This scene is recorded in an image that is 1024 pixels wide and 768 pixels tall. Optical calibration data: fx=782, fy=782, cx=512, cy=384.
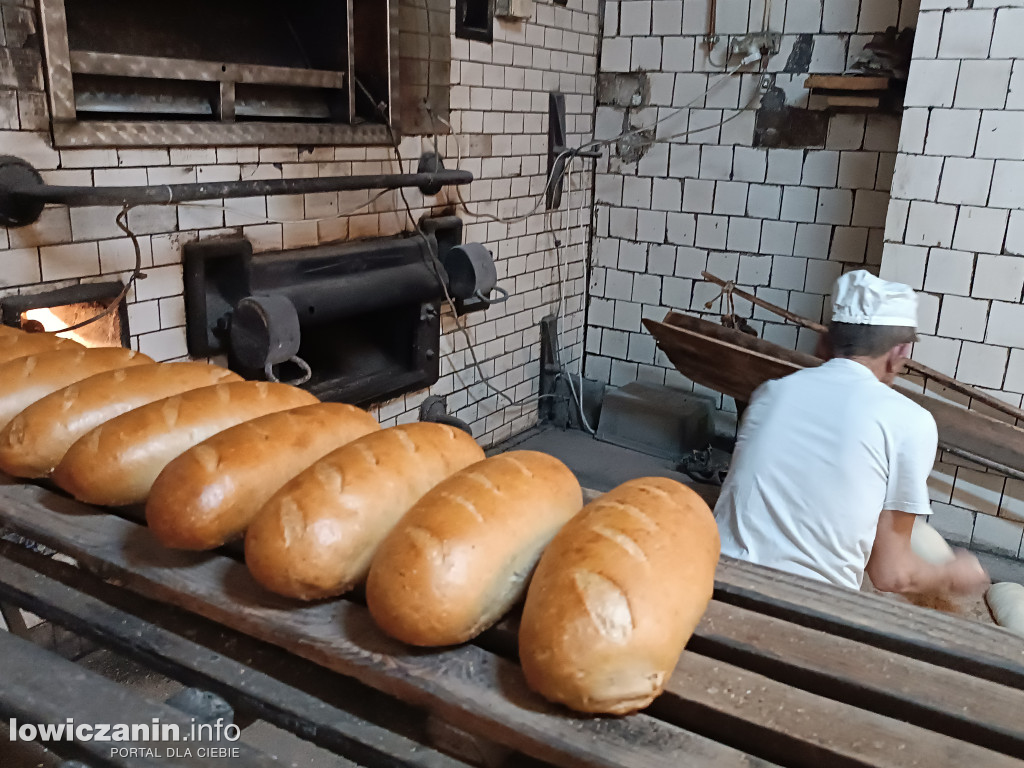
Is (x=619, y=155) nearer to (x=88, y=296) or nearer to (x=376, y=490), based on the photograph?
(x=88, y=296)

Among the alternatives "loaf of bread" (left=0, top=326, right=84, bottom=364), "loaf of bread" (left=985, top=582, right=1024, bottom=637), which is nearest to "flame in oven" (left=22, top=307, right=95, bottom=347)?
"loaf of bread" (left=0, top=326, right=84, bottom=364)

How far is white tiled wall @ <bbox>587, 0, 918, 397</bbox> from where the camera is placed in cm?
414

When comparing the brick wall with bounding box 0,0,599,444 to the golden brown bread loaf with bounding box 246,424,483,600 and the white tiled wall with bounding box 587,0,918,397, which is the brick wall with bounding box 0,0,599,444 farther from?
the golden brown bread loaf with bounding box 246,424,483,600

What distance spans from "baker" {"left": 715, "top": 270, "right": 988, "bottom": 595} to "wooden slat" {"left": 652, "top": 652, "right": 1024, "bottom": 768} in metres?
1.10

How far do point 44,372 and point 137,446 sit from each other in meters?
0.40

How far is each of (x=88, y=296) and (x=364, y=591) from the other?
1737 millimetres

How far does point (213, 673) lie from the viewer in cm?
102

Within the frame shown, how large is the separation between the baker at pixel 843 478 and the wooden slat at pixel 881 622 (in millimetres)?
819

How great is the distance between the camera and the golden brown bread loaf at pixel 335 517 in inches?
40.9

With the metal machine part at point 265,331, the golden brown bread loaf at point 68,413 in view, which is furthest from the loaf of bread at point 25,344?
the metal machine part at point 265,331

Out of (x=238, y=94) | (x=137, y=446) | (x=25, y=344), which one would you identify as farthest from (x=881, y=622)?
(x=238, y=94)

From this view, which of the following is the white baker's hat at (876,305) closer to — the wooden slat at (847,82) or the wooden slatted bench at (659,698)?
the wooden slatted bench at (659,698)

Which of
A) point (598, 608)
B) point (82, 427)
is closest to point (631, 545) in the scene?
point (598, 608)

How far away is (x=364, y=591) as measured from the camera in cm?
114
